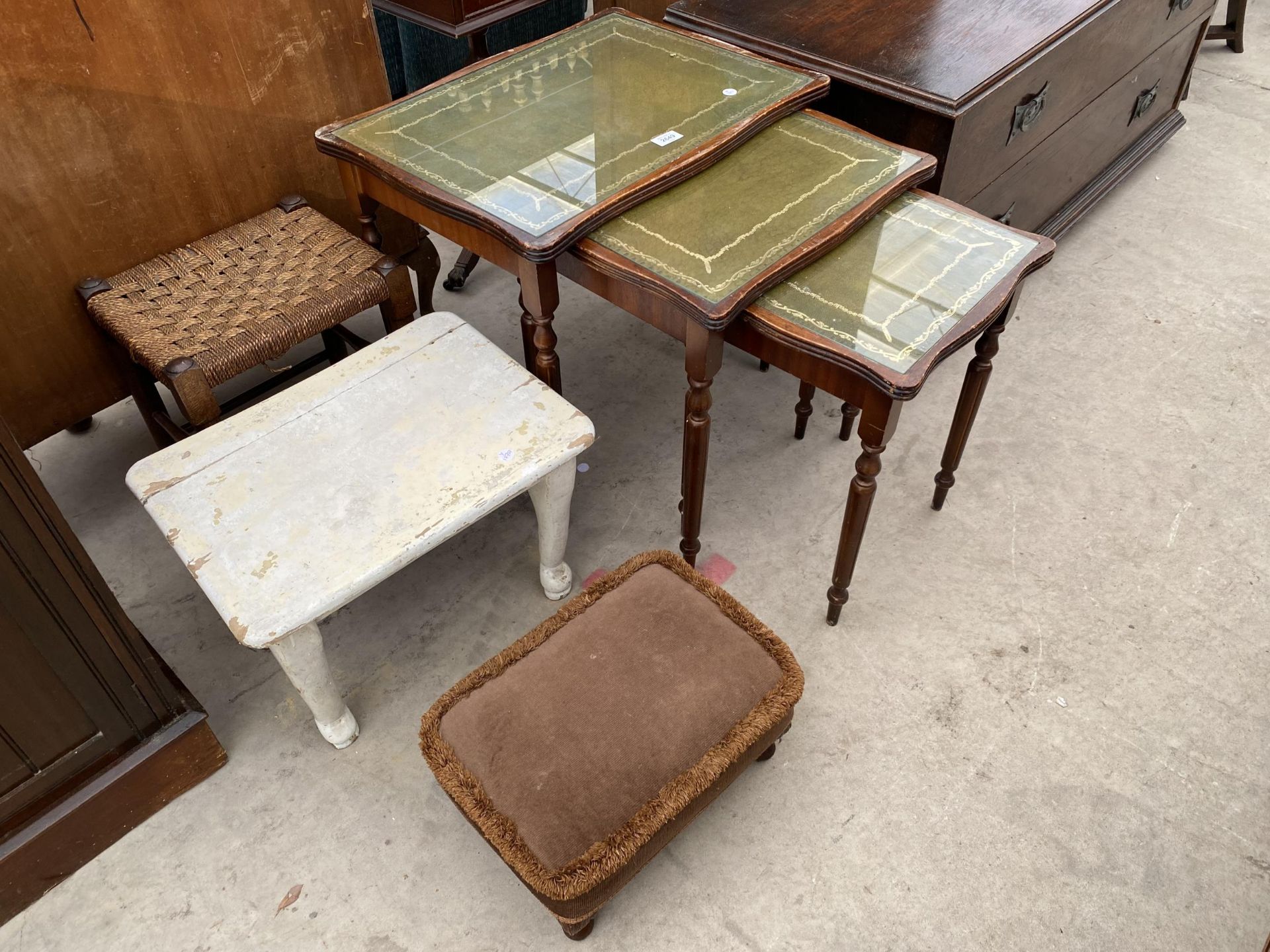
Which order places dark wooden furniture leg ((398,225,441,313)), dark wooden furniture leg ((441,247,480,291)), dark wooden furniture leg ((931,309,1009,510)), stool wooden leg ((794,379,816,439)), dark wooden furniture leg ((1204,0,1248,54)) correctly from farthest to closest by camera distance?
dark wooden furniture leg ((1204,0,1248,54)), dark wooden furniture leg ((441,247,480,291)), dark wooden furniture leg ((398,225,441,313)), stool wooden leg ((794,379,816,439)), dark wooden furniture leg ((931,309,1009,510))

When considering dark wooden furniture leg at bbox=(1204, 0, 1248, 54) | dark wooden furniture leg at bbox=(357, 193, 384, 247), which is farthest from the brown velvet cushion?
dark wooden furniture leg at bbox=(1204, 0, 1248, 54)

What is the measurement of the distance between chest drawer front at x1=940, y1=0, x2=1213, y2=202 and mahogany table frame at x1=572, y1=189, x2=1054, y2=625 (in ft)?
1.08

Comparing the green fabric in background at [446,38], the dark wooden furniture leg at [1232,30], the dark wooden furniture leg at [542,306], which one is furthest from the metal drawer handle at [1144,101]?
the dark wooden furniture leg at [542,306]

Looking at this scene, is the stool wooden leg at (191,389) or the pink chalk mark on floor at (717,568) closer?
the stool wooden leg at (191,389)

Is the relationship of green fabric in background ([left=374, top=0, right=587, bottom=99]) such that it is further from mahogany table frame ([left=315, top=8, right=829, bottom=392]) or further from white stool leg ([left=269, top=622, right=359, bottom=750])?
white stool leg ([left=269, top=622, right=359, bottom=750])

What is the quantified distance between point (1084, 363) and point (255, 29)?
80.7 inches

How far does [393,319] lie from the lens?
192 cm

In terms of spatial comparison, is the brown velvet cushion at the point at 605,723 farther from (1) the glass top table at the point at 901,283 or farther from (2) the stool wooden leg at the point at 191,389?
(2) the stool wooden leg at the point at 191,389

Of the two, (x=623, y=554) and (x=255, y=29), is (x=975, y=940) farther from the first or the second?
(x=255, y=29)

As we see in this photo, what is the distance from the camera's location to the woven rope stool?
1.67 m

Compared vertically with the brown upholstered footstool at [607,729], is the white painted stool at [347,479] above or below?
above

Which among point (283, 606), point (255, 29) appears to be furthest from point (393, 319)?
point (283, 606)

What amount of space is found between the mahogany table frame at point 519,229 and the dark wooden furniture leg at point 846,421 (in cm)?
66

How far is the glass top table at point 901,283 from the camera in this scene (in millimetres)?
1426
